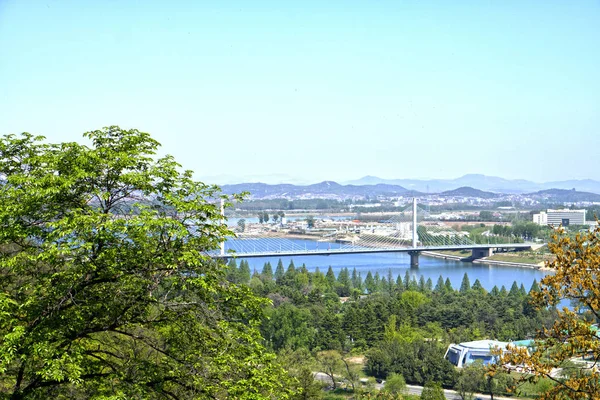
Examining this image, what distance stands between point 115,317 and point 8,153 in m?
0.66

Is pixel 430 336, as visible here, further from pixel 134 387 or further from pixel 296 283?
pixel 134 387

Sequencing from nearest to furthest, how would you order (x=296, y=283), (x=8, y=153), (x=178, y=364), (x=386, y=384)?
(x=178, y=364), (x=8, y=153), (x=386, y=384), (x=296, y=283)

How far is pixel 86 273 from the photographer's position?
1.73 metres

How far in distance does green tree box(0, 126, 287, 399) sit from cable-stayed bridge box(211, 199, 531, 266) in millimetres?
16536

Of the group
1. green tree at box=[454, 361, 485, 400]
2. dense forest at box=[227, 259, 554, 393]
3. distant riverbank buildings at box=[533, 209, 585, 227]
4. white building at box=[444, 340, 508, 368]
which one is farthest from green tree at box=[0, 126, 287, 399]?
distant riverbank buildings at box=[533, 209, 585, 227]

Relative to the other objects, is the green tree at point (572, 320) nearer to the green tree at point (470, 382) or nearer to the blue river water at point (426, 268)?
the green tree at point (470, 382)

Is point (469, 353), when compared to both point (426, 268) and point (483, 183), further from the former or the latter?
point (483, 183)

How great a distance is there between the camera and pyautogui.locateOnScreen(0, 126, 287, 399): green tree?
1.69 meters

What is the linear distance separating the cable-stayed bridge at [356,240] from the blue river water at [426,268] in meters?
0.42

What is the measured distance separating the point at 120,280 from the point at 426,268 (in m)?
18.6

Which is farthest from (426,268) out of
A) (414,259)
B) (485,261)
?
(485,261)

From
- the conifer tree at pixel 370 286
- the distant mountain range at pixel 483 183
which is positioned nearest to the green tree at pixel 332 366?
the conifer tree at pixel 370 286

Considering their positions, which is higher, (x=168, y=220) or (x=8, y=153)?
(x=8, y=153)

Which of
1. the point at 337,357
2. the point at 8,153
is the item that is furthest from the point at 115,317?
the point at 337,357
